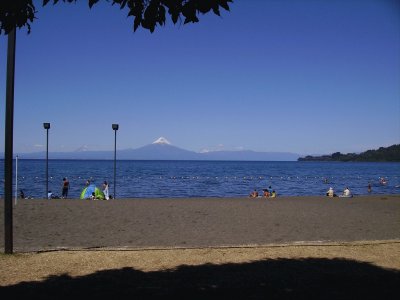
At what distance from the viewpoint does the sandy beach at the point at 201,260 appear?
5.40 metres

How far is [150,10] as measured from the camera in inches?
139

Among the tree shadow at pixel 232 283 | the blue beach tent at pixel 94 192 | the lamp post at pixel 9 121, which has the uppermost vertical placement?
the lamp post at pixel 9 121

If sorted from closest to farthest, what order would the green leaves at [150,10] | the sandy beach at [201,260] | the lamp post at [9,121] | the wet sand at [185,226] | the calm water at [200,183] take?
the green leaves at [150,10] < the sandy beach at [201,260] < the lamp post at [9,121] < the wet sand at [185,226] < the calm water at [200,183]

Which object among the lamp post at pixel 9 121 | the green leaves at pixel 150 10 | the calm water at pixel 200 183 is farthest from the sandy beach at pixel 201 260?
the calm water at pixel 200 183

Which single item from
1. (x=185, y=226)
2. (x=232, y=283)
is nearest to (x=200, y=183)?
(x=185, y=226)

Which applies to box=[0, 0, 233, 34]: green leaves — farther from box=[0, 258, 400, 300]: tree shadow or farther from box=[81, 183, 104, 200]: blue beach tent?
box=[81, 183, 104, 200]: blue beach tent

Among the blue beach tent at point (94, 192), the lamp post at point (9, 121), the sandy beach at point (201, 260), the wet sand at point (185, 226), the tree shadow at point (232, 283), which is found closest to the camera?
the tree shadow at point (232, 283)

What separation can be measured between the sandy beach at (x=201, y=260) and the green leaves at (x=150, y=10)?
334cm

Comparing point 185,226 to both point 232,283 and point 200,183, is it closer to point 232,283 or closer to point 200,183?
point 232,283

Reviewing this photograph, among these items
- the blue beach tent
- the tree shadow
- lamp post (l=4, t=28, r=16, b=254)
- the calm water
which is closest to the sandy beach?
A: the tree shadow

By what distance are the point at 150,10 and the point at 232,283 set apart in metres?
3.81

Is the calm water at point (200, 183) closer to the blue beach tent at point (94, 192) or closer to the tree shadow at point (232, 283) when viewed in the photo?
the blue beach tent at point (94, 192)

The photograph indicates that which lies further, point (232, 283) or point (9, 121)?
point (9, 121)

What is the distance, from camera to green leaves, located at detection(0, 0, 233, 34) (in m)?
3.35
